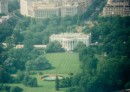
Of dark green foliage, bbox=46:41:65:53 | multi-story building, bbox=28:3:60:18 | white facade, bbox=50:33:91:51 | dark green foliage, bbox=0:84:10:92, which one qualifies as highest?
multi-story building, bbox=28:3:60:18

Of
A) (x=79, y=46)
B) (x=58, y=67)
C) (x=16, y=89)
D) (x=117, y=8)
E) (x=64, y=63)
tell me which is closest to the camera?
(x=16, y=89)

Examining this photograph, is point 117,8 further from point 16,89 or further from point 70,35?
point 16,89

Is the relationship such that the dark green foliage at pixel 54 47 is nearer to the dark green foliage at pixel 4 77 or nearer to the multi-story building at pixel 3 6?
the dark green foliage at pixel 4 77

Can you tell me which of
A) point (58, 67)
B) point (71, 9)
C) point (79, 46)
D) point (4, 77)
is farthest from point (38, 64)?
point (71, 9)

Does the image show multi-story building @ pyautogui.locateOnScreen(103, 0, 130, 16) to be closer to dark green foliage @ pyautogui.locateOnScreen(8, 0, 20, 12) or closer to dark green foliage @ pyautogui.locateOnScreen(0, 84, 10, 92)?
dark green foliage @ pyautogui.locateOnScreen(8, 0, 20, 12)

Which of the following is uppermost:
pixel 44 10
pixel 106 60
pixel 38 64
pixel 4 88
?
pixel 44 10

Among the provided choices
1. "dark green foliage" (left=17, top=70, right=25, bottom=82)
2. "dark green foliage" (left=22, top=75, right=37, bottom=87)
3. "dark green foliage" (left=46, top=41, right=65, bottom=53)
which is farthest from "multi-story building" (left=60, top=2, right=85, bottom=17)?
"dark green foliage" (left=22, top=75, right=37, bottom=87)

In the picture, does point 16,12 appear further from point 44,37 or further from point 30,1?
point 44,37
